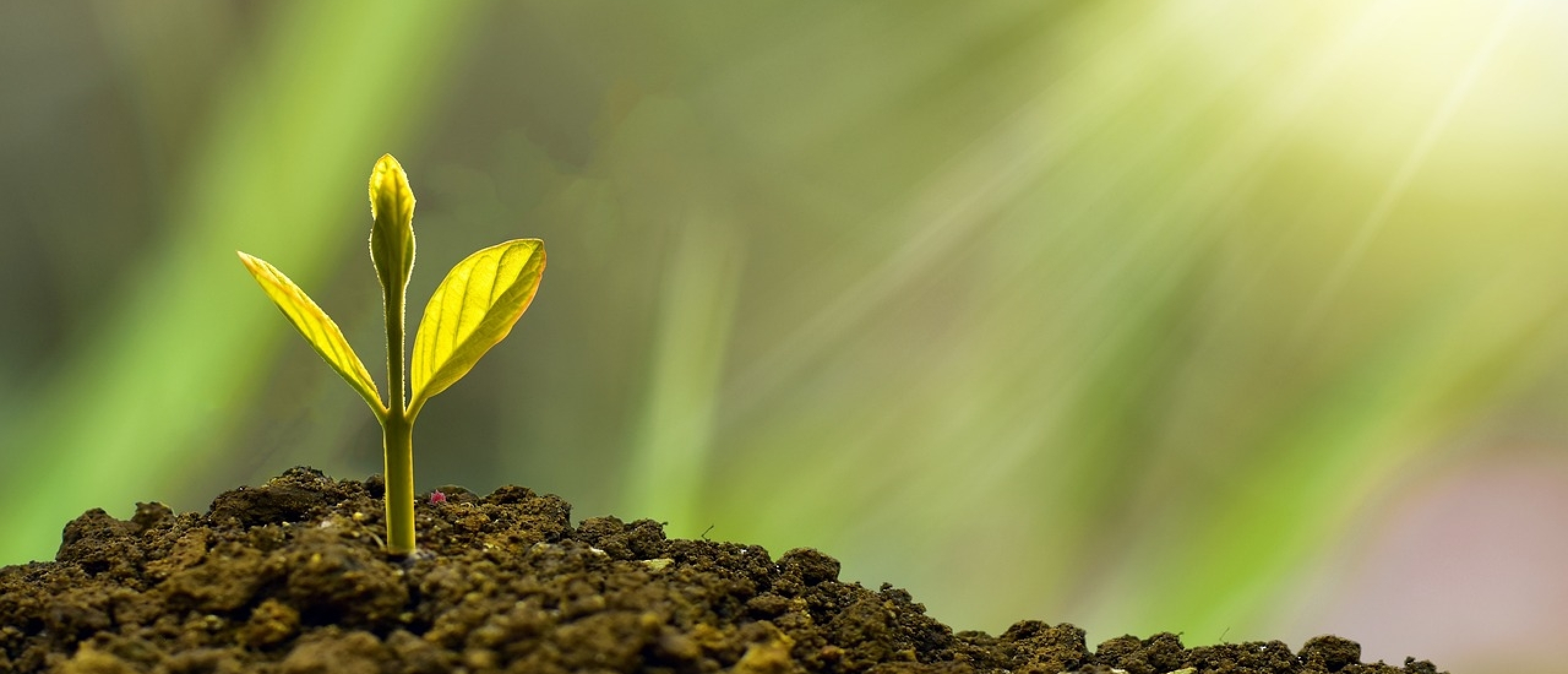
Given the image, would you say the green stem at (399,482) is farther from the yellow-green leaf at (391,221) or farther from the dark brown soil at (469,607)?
the yellow-green leaf at (391,221)

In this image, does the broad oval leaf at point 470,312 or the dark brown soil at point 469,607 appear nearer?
the dark brown soil at point 469,607

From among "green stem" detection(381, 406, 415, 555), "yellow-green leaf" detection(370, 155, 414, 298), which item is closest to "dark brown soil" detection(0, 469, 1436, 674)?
"green stem" detection(381, 406, 415, 555)

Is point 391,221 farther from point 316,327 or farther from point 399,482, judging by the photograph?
point 399,482

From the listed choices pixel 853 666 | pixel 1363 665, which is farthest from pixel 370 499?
pixel 1363 665

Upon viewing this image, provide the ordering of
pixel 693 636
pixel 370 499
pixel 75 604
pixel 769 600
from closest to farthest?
pixel 693 636, pixel 75 604, pixel 769 600, pixel 370 499

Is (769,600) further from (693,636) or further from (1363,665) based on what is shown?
(1363,665)

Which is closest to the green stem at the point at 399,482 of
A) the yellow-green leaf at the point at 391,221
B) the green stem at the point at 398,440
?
the green stem at the point at 398,440

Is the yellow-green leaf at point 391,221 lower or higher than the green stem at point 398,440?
higher

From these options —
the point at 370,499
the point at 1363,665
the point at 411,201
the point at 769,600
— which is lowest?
the point at 1363,665
